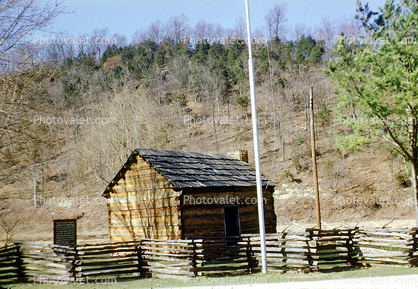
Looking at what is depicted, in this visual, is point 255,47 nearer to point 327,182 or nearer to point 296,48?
point 296,48

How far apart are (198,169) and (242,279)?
254 inches

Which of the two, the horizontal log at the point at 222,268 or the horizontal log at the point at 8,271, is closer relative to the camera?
the horizontal log at the point at 222,268

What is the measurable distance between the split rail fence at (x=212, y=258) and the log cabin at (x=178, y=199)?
1.45 metres

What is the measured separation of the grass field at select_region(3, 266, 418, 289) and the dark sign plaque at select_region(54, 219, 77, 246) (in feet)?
11.9

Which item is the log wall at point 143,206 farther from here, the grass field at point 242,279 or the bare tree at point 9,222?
the bare tree at point 9,222

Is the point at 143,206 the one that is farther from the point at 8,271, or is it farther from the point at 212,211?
the point at 8,271

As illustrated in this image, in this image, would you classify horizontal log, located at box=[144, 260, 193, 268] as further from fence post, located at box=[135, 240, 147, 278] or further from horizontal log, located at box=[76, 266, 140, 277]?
horizontal log, located at box=[76, 266, 140, 277]

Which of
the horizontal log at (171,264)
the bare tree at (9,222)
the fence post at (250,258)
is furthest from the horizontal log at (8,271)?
the fence post at (250,258)

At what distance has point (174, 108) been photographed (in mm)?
54562

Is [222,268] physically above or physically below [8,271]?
below

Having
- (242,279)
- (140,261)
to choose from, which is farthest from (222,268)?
(140,261)

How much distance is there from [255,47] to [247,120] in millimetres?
22477

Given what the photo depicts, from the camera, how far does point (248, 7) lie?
1173 cm

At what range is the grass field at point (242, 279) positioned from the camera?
10.6 m
